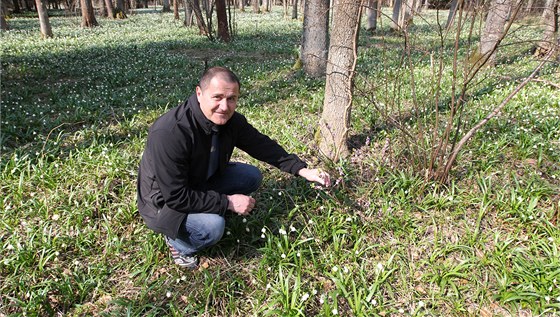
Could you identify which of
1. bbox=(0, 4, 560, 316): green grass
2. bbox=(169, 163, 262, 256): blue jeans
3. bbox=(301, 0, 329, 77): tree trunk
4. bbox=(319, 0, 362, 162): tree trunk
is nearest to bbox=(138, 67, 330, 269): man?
bbox=(169, 163, 262, 256): blue jeans

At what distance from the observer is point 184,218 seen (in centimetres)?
257

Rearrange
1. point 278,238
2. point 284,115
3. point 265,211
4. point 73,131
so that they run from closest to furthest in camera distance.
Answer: point 278,238, point 265,211, point 73,131, point 284,115

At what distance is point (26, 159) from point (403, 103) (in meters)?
5.79

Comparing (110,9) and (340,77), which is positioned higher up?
(110,9)

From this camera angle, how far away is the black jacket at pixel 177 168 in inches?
94.9

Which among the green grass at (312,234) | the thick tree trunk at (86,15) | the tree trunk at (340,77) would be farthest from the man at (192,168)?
the thick tree trunk at (86,15)

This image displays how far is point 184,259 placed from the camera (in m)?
2.82

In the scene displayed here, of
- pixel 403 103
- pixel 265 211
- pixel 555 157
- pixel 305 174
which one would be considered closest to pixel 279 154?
pixel 305 174

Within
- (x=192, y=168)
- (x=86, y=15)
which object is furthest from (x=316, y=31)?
→ (x=86, y=15)

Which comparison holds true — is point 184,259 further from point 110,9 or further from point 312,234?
point 110,9

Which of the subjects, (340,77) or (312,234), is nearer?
(312,234)

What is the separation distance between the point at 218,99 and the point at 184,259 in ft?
4.58

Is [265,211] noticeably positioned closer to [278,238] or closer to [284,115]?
[278,238]

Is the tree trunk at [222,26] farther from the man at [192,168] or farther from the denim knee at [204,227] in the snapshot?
the denim knee at [204,227]
